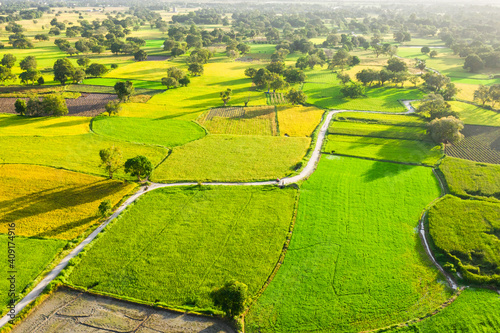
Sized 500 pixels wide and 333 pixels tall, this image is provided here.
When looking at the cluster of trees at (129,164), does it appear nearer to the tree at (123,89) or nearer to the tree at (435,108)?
the tree at (123,89)

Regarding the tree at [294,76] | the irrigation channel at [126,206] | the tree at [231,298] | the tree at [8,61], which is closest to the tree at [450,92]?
the tree at [294,76]

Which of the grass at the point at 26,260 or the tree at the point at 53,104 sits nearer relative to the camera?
the grass at the point at 26,260

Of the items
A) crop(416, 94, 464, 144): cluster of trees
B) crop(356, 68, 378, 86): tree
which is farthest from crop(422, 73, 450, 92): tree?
crop(416, 94, 464, 144): cluster of trees

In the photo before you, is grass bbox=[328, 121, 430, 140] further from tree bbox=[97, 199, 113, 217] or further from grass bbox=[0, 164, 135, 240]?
tree bbox=[97, 199, 113, 217]

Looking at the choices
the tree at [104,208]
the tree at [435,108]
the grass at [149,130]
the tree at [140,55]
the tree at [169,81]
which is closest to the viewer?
the tree at [104,208]

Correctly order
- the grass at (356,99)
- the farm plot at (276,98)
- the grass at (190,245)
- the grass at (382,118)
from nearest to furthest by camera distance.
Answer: the grass at (190,245) < the grass at (382,118) < the grass at (356,99) < the farm plot at (276,98)

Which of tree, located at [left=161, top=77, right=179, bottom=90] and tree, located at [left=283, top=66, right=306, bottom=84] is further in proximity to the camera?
tree, located at [left=283, top=66, right=306, bottom=84]
